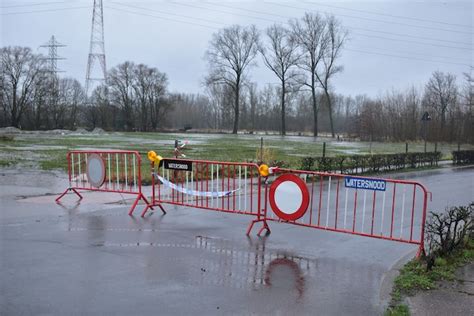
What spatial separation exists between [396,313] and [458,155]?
26.0 m

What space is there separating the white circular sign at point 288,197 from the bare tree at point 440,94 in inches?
2455

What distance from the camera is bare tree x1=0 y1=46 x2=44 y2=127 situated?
7738 cm

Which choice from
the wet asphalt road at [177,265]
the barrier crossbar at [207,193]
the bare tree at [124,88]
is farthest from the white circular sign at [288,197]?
the bare tree at [124,88]

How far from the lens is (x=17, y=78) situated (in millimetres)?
79188

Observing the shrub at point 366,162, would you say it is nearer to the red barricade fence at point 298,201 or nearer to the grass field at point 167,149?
the grass field at point 167,149

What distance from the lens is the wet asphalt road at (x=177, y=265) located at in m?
5.07

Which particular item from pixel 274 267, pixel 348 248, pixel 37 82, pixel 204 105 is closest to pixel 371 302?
pixel 274 267

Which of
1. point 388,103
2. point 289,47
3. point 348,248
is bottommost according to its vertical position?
point 348,248

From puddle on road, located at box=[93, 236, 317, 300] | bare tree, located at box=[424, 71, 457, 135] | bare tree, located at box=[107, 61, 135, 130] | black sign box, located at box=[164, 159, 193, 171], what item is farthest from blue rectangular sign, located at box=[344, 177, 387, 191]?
bare tree, located at box=[107, 61, 135, 130]

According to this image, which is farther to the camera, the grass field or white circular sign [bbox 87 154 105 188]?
the grass field

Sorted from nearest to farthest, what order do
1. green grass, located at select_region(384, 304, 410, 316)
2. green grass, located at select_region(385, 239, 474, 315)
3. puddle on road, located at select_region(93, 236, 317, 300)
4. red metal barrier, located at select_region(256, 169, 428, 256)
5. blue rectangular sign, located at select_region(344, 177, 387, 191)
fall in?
green grass, located at select_region(384, 304, 410, 316) < green grass, located at select_region(385, 239, 474, 315) < puddle on road, located at select_region(93, 236, 317, 300) < blue rectangular sign, located at select_region(344, 177, 387, 191) < red metal barrier, located at select_region(256, 169, 428, 256)

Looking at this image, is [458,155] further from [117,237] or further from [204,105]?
[204,105]

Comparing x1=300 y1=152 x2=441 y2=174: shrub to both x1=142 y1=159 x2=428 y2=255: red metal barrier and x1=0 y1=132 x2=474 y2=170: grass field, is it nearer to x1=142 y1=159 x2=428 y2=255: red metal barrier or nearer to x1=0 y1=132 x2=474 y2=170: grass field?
x1=0 y1=132 x2=474 y2=170: grass field

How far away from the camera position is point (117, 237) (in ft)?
26.0
